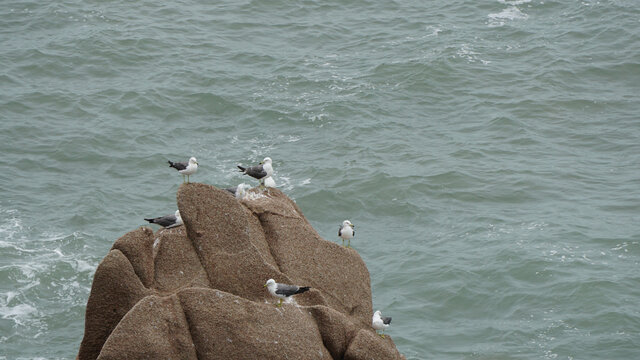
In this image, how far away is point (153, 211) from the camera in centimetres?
3756

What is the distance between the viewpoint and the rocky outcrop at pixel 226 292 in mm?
16250

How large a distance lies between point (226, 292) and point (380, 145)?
27256 millimetres

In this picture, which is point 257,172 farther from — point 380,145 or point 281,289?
point 380,145

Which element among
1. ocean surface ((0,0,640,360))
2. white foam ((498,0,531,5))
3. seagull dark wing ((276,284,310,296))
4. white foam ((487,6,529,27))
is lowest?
ocean surface ((0,0,640,360))

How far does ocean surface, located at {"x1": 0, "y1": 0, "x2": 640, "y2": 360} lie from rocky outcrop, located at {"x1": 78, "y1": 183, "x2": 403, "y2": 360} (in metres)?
11.0

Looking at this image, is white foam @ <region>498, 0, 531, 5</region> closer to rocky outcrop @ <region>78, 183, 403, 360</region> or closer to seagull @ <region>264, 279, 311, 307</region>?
rocky outcrop @ <region>78, 183, 403, 360</region>

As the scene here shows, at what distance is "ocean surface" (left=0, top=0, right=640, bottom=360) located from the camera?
31.9 metres

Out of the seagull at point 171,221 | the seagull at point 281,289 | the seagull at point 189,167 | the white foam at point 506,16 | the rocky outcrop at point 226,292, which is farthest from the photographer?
the white foam at point 506,16

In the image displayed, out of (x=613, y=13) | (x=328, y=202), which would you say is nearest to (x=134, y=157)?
(x=328, y=202)

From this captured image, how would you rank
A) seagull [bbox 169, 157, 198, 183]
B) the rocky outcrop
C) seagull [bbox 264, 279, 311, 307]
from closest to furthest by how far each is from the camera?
the rocky outcrop, seagull [bbox 264, 279, 311, 307], seagull [bbox 169, 157, 198, 183]

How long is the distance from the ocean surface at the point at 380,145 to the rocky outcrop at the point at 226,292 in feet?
36.1

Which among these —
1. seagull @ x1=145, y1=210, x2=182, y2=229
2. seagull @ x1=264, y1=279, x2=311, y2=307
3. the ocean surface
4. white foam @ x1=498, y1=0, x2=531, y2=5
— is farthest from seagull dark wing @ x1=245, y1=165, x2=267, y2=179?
white foam @ x1=498, y1=0, x2=531, y2=5

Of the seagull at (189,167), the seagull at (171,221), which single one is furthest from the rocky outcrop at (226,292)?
the seagull at (189,167)

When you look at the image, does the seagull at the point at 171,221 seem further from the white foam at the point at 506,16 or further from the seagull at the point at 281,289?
the white foam at the point at 506,16
